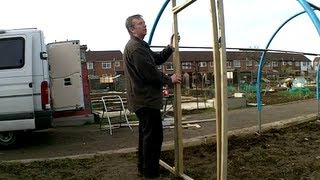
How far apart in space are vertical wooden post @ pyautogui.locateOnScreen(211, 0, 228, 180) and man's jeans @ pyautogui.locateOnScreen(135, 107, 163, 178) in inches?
38.2

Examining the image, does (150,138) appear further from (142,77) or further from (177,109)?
(142,77)

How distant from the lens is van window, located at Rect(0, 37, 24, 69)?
8336 mm

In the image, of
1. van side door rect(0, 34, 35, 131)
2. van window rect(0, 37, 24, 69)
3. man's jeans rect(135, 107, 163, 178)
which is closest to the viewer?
man's jeans rect(135, 107, 163, 178)

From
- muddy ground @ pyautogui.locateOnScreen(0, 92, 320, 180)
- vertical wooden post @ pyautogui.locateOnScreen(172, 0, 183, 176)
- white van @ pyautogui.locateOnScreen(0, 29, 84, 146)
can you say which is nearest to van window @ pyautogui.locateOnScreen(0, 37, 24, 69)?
white van @ pyautogui.locateOnScreen(0, 29, 84, 146)

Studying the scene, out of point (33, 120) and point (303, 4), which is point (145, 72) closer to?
point (303, 4)

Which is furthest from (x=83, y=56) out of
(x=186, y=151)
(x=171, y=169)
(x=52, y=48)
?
(x=171, y=169)

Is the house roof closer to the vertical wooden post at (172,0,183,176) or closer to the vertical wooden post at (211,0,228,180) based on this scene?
the vertical wooden post at (172,0,183,176)

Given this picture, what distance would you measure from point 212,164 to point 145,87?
5.66 feet

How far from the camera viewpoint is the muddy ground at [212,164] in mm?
5230

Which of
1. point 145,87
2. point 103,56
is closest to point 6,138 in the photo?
point 145,87

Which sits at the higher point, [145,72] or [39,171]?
[145,72]

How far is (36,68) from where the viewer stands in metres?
8.32

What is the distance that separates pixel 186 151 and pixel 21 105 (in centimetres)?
348

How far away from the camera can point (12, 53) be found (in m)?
8.41
